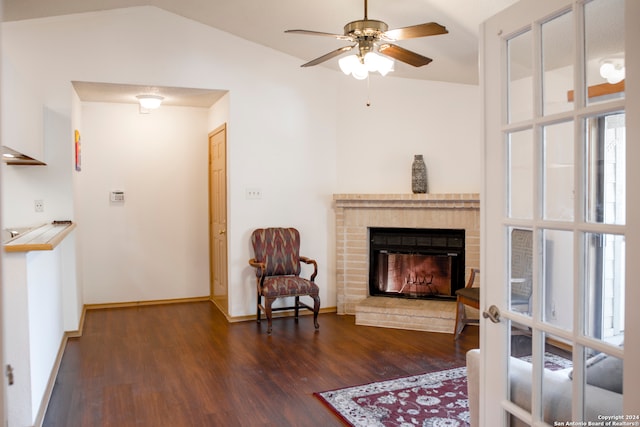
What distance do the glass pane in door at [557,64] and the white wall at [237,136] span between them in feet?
11.6

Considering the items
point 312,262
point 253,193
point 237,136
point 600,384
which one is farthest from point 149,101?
point 600,384

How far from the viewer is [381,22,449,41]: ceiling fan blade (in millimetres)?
2971

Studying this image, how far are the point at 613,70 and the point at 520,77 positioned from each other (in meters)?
0.35

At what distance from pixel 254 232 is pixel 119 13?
2368mm

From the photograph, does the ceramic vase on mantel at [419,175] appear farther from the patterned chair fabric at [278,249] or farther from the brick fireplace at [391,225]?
the patterned chair fabric at [278,249]

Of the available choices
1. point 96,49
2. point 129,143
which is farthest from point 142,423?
point 129,143

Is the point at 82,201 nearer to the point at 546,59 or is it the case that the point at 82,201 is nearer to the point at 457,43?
the point at 457,43

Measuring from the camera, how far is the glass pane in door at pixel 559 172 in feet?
5.09

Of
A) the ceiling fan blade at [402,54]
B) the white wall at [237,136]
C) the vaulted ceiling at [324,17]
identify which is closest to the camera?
the ceiling fan blade at [402,54]

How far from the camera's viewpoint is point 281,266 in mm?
5234

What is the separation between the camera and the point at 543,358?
167 centimetres

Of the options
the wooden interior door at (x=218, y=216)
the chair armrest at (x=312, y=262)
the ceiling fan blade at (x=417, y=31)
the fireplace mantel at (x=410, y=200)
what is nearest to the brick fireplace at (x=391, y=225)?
the fireplace mantel at (x=410, y=200)

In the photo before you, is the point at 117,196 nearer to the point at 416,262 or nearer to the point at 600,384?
the point at 416,262

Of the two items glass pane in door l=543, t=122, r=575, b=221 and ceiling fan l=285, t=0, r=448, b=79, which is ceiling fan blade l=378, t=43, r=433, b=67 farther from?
glass pane in door l=543, t=122, r=575, b=221
